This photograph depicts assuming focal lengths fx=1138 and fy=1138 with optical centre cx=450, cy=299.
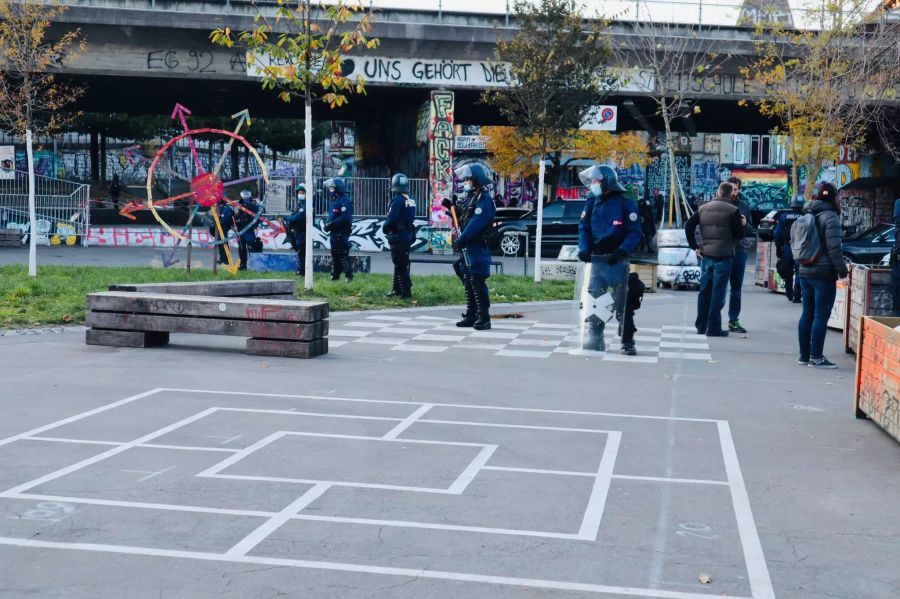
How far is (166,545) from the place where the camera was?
17.1ft

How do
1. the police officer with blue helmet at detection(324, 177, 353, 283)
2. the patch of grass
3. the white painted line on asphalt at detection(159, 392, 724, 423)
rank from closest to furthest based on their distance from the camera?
the white painted line on asphalt at detection(159, 392, 724, 423) → the patch of grass → the police officer with blue helmet at detection(324, 177, 353, 283)

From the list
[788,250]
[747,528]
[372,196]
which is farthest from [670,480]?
[372,196]

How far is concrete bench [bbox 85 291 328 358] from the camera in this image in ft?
37.3

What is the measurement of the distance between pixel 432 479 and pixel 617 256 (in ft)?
19.3

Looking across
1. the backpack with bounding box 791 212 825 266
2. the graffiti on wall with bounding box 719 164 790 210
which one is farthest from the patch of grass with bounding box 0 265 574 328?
the graffiti on wall with bounding box 719 164 790 210

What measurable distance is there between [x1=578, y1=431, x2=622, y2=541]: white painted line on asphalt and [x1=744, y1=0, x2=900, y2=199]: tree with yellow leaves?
23.1 metres

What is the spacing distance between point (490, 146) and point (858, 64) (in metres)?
26.2

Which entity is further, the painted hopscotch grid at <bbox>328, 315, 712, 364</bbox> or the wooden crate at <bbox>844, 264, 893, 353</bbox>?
the wooden crate at <bbox>844, 264, 893, 353</bbox>

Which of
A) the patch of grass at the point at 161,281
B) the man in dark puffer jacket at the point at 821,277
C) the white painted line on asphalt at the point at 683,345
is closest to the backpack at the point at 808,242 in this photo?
the man in dark puffer jacket at the point at 821,277

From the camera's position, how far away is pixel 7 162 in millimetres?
30875

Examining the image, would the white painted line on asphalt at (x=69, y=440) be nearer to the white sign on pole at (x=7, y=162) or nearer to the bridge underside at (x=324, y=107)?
the white sign on pole at (x=7, y=162)

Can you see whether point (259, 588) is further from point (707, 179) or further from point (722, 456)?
point (707, 179)

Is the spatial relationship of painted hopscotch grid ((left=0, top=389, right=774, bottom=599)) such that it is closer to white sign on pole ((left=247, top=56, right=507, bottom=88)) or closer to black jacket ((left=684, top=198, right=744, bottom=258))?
black jacket ((left=684, top=198, right=744, bottom=258))

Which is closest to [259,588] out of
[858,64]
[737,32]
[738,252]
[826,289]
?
[826,289]
